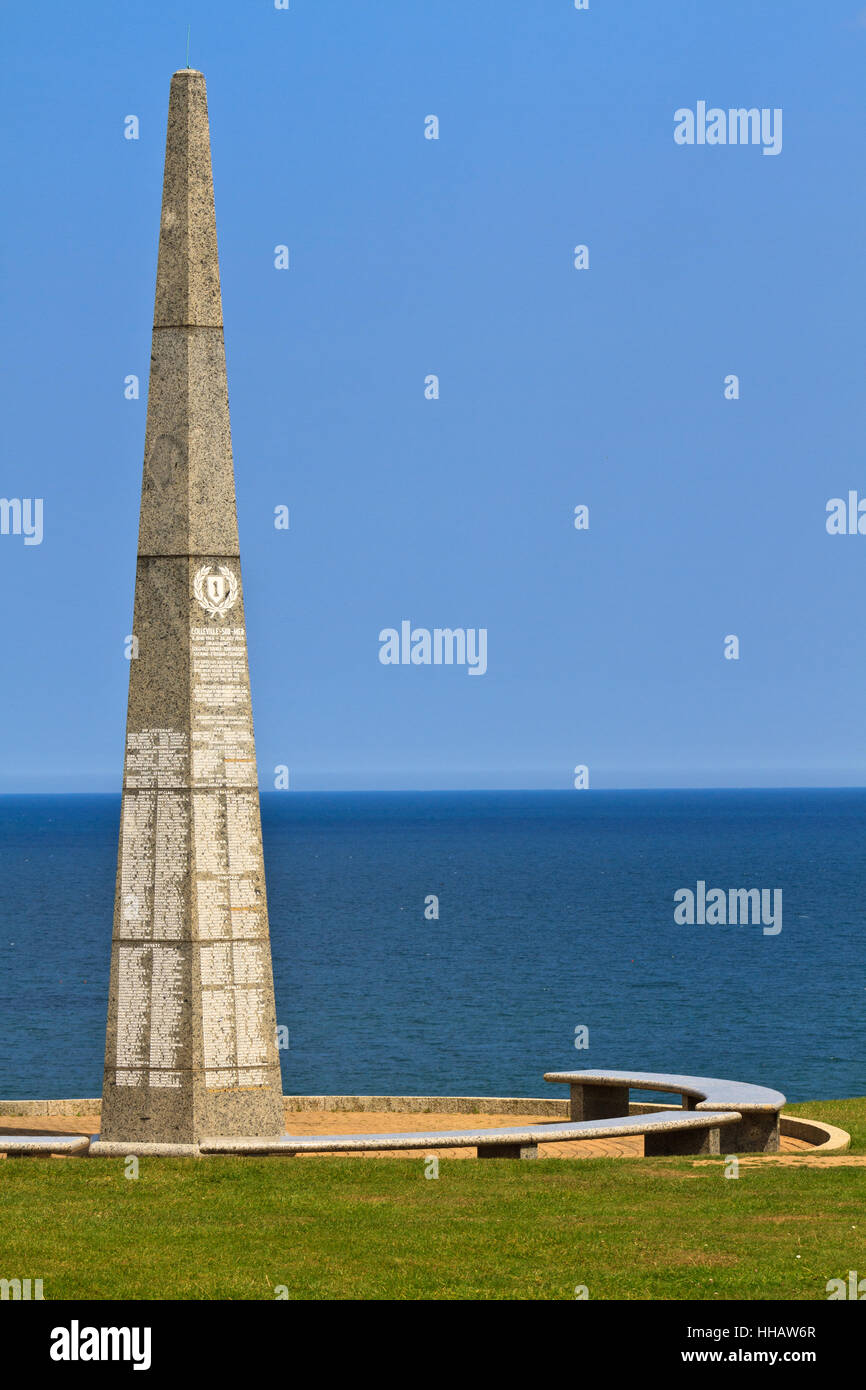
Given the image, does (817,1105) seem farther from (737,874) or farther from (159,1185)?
(737,874)

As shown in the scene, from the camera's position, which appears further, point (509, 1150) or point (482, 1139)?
point (509, 1150)

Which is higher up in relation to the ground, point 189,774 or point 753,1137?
point 189,774

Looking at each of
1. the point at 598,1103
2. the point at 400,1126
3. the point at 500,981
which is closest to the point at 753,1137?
the point at 598,1103

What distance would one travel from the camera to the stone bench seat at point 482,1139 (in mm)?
17719

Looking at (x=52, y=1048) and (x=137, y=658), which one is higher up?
(x=137, y=658)

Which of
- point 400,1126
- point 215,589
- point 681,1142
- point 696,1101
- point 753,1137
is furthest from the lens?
point 400,1126

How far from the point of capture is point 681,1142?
61.7 ft

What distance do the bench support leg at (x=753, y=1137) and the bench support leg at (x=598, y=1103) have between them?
270 centimetres

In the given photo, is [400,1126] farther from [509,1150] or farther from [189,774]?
[189,774]

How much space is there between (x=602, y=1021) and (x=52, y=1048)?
1743 centimetres

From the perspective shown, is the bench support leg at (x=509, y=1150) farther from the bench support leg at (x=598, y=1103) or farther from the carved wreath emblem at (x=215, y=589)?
the carved wreath emblem at (x=215, y=589)

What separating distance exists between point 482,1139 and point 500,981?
174ft

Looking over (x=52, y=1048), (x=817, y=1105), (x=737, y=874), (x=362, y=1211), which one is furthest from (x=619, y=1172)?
(x=737, y=874)
